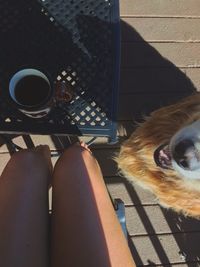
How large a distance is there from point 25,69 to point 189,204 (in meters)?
0.81

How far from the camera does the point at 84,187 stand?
1.27 meters

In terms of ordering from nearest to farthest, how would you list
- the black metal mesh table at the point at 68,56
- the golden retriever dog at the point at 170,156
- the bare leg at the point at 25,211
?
the bare leg at the point at 25,211 < the black metal mesh table at the point at 68,56 < the golden retriever dog at the point at 170,156

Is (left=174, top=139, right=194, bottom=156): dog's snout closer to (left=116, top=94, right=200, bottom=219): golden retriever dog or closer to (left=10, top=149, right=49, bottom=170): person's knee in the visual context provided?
(left=116, top=94, right=200, bottom=219): golden retriever dog

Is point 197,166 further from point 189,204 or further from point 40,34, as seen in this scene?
point 40,34

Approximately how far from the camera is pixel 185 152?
1.35 meters

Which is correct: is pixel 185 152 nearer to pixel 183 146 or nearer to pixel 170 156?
pixel 183 146

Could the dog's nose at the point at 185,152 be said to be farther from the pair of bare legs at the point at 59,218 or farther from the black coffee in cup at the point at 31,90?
the black coffee in cup at the point at 31,90

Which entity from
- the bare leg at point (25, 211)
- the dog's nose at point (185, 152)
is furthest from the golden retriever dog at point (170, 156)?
the bare leg at point (25, 211)

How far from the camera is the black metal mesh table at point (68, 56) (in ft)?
4.12

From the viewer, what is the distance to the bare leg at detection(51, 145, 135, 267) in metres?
1.14

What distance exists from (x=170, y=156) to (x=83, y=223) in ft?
1.47

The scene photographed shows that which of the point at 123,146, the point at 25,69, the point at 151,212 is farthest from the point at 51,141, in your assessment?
the point at 25,69

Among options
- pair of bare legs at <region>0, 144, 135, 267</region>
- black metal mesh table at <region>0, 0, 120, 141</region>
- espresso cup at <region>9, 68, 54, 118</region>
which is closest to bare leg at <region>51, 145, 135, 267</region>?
pair of bare legs at <region>0, 144, 135, 267</region>

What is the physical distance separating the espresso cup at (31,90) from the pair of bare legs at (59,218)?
22 cm
